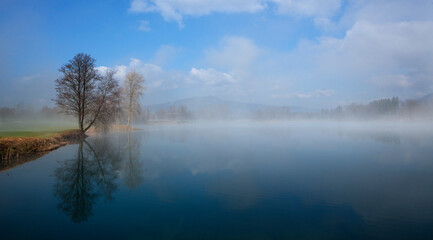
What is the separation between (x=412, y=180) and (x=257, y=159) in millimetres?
8923

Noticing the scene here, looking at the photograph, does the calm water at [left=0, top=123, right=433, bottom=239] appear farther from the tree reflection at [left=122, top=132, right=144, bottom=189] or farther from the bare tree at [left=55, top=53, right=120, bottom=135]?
the bare tree at [left=55, top=53, right=120, bottom=135]

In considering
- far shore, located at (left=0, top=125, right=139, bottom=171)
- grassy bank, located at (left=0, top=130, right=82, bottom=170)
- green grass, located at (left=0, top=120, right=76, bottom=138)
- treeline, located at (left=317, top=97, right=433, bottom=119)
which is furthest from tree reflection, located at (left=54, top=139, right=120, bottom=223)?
treeline, located at (left=317, top=97, right=433, bottom=119)

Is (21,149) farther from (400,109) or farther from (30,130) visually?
(400,109)

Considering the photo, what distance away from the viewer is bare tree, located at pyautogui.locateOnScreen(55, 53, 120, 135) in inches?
1168

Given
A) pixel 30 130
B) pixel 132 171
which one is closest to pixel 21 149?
pixel 132 171

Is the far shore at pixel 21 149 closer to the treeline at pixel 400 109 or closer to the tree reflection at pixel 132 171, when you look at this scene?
the tree reflection at pixel 132 171

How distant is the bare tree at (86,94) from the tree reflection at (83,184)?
18.7 m

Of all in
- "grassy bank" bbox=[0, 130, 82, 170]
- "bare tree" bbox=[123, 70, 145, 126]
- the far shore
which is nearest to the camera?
the far shore

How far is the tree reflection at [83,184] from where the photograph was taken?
7.71 meters

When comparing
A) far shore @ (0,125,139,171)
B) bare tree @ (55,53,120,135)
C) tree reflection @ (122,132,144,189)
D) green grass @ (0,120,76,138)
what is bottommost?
tree reflection @ (122,132,144,189)

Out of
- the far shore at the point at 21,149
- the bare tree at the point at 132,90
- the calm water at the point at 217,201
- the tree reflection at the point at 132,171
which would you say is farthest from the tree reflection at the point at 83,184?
the bare tree at the point at 132,90

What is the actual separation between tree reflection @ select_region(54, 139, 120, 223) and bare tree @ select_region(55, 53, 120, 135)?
61.3ft

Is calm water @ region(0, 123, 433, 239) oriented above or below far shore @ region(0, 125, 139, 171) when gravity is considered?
below

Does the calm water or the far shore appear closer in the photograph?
the calm water
